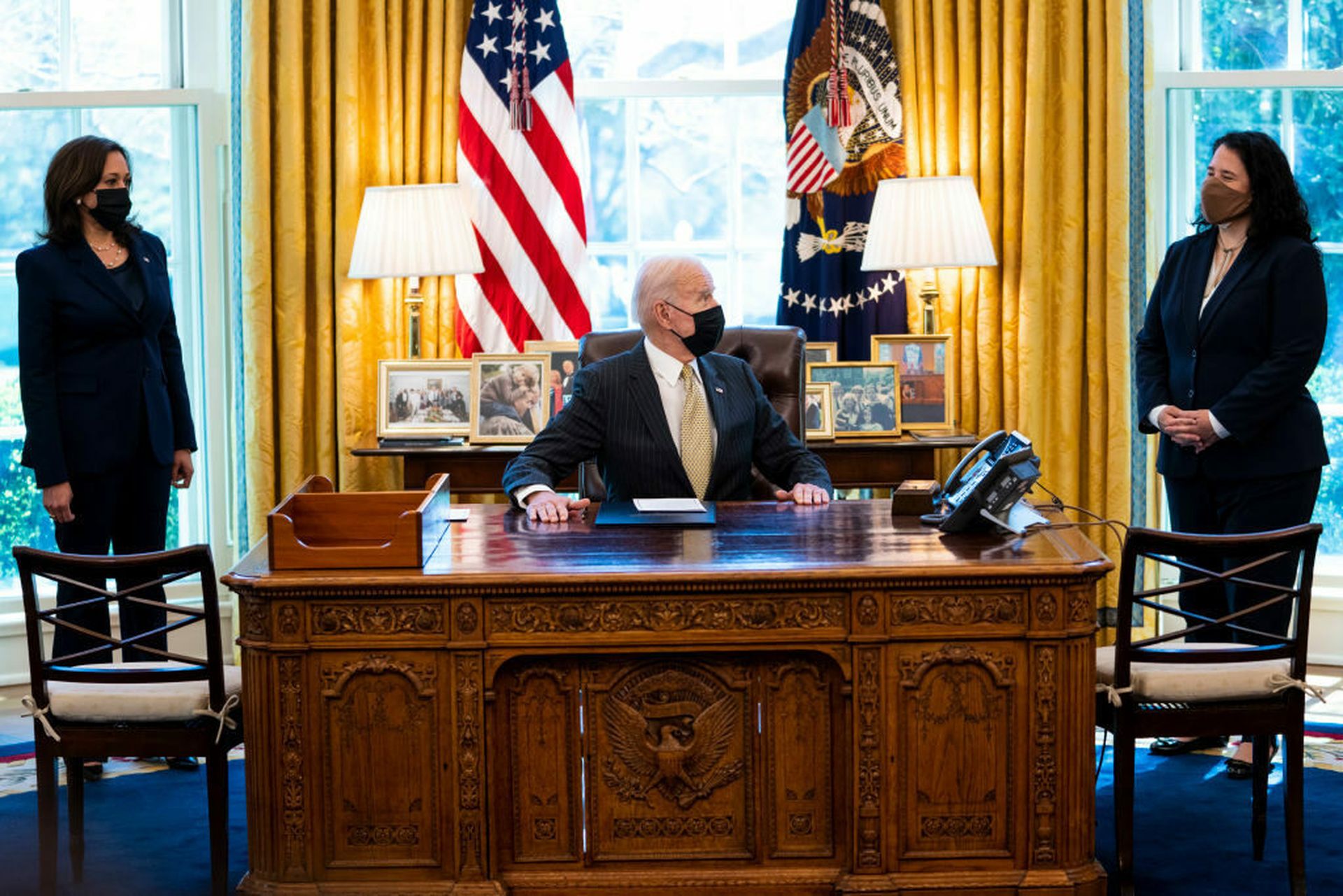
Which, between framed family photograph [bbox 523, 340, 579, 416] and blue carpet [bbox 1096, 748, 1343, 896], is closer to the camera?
blue carpet [bbox 1096, 748, 1343, 896]

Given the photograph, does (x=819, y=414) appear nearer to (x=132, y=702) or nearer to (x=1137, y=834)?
(x=1137, y=834)

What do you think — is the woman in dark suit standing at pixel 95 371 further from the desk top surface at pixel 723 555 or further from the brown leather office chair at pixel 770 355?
the brown leather office chair at pixel 770 355

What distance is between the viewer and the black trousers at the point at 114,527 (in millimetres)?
3980

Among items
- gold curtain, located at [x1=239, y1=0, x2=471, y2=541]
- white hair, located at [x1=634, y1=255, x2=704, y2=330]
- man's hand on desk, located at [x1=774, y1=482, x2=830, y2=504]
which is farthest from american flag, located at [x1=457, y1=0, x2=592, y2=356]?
man's hand on desk, located at [x1=774, y1=482, x2=830, y2=504]

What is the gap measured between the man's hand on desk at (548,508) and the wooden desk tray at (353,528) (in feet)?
→ 0.72

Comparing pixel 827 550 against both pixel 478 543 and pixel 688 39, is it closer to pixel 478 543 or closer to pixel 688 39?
pixel 478 543

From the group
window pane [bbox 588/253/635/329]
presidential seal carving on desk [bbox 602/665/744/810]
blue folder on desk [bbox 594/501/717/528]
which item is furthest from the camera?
window pane [bbox 588/253/635/329]

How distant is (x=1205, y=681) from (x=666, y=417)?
54.5 inches

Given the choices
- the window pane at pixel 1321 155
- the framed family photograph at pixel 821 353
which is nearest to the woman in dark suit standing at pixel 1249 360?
the framed family photograph at pixel 821 353

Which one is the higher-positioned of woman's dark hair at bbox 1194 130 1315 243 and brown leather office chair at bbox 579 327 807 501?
woman's dark hair at bbox 1194 130 1315 243

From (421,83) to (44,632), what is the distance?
217cm

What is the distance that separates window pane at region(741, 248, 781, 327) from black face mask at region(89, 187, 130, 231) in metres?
2.19

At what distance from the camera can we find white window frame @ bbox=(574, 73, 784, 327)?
17.3 feet

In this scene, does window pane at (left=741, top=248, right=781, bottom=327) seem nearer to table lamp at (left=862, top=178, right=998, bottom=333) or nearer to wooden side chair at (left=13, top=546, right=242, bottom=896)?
table lamp at (left=862, top=178, right=998, bottom=333)
